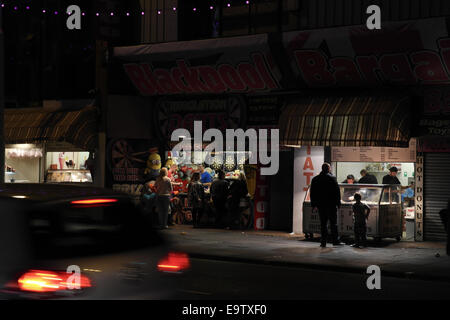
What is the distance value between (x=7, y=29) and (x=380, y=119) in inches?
601

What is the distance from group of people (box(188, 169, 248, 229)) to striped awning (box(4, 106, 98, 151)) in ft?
11.9

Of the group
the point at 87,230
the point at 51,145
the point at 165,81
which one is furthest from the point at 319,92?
the point at 87,230

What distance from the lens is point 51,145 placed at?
79.4 ft

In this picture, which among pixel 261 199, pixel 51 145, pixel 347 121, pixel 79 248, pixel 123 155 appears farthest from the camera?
pixel 51 145

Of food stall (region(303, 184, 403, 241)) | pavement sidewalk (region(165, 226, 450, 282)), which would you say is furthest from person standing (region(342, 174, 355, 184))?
pavement sidewalk (region(165, 226, 450, 282))

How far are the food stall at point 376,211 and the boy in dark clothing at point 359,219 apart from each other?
341 millimetres

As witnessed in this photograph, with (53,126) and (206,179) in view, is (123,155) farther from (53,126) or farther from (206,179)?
(206,179)

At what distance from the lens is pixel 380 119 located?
56.1ft

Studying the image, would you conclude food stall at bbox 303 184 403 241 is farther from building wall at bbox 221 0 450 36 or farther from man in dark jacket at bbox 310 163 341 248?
building wall at bbox 221 0 450 36

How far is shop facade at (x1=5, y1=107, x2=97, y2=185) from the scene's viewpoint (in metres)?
21.8

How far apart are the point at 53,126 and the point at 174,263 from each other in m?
16.6

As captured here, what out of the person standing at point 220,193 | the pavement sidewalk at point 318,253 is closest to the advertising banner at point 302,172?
the pavement sidewalk at point 318,253

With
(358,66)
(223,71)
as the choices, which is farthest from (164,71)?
(358,66)
